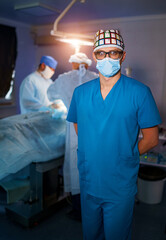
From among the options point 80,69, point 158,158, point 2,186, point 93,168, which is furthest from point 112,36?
point 158,158

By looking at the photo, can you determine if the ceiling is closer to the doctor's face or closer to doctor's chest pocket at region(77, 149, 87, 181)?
the doctor's face

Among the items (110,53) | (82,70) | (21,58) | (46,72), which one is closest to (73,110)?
(110,53)

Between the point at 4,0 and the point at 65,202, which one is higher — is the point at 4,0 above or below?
above

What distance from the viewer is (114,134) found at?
116cm

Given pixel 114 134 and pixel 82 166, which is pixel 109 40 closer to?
pixel 114 134

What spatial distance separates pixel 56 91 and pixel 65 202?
Result: 113 centimetres

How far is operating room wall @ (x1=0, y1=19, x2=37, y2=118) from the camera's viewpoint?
376 centimetres

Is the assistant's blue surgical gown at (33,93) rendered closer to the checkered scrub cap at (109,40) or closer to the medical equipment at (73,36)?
the medical equipment at (73,36)

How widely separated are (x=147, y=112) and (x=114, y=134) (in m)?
0.19

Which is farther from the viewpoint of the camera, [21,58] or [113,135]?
[21,58]

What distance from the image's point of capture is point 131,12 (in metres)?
2.85

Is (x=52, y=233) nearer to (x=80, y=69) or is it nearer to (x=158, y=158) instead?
(x=158, y=158)

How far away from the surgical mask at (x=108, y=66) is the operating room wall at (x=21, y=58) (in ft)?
9.26

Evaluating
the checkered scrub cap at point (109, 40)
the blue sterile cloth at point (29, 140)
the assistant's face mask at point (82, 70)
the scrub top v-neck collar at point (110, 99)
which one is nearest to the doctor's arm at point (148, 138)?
the scrub top v-neck collar at point (110, 99)
